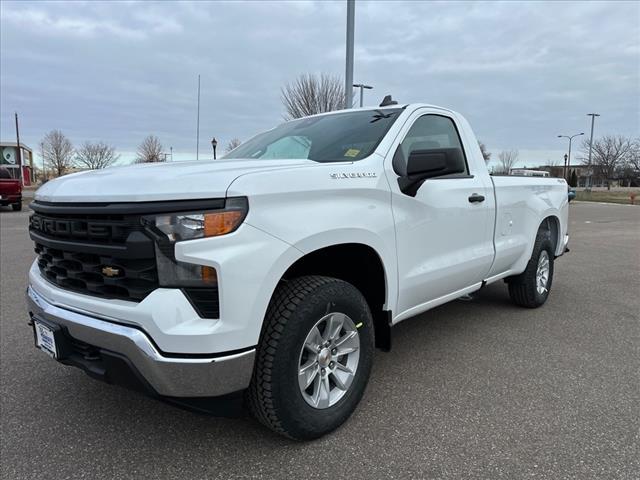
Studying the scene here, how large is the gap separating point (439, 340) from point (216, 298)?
2669 mm

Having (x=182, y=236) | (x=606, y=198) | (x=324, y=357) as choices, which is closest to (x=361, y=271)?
(x=324, y=357)

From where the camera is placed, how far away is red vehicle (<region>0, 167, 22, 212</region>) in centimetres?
1961

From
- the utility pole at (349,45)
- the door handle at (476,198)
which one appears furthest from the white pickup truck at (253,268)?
the utility pole at (349,45)

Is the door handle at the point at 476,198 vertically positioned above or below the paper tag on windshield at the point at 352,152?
below

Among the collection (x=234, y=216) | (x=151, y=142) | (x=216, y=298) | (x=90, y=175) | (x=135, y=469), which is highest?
(x=151, y=142)

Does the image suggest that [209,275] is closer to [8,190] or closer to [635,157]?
[8,190]

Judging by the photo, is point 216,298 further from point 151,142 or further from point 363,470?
point 151,142

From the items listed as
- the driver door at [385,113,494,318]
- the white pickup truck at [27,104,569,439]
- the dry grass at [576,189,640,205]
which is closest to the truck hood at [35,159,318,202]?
the white pickup truck at [27,104,569,439]

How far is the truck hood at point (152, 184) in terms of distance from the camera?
2.17 m

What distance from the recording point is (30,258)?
27.3ft

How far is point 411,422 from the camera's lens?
2.86 metres

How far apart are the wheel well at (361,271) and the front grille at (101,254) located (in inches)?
32.7

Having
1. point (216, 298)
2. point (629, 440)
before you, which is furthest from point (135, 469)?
point (629, 440)

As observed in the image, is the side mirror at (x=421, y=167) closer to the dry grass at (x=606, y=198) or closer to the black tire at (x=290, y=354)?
the black tire at (x=290, y=354)
